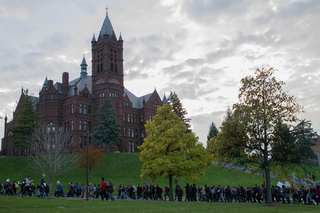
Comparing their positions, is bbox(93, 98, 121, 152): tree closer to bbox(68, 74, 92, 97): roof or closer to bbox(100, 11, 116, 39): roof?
bbox(68, 74, 92, 97): roof

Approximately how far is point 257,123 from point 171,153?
9.56m

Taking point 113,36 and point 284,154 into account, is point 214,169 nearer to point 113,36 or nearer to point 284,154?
point 284,154

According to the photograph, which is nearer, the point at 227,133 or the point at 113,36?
the point at 227,133

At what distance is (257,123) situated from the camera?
22.1 meters

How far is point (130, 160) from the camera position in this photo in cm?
5456

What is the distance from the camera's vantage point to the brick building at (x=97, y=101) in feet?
224

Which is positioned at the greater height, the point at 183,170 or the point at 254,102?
the point at 254,102

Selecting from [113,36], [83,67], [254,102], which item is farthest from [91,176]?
[83,67]

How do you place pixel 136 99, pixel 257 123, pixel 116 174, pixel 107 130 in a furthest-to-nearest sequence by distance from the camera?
pixel 136 99, pixel 107 130, pixel 116 174, pixel 257 123

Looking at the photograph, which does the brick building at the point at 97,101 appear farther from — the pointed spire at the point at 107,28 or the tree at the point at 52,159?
the tree at the point at 52,159

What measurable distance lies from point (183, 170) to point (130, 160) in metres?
28.0

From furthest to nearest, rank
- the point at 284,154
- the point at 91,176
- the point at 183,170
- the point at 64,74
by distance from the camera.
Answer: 1. the point at 64,74
2. the point at 91,176
3. the point at 183,170
4. the point at 284,154

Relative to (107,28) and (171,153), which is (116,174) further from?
(107,28)

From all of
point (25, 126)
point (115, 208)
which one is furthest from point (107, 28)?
point (115, 208)
